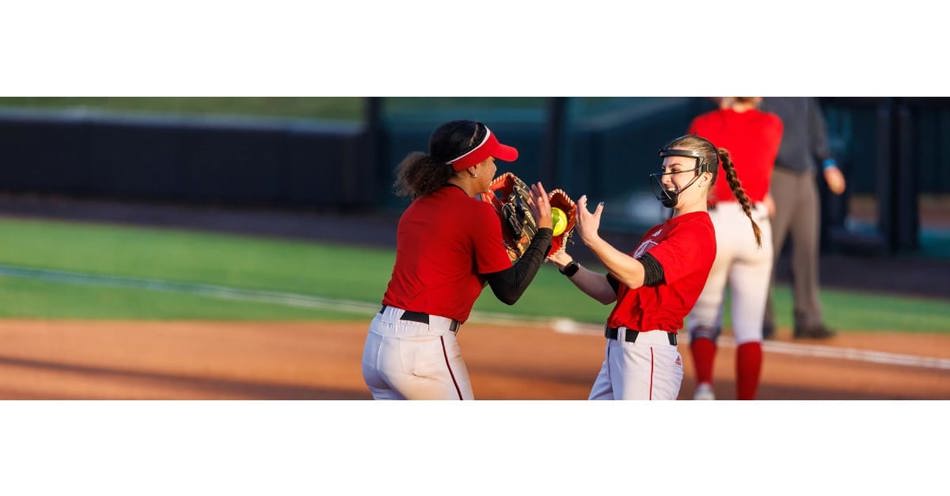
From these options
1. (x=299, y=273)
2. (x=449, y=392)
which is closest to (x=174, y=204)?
(x=299, y=273)

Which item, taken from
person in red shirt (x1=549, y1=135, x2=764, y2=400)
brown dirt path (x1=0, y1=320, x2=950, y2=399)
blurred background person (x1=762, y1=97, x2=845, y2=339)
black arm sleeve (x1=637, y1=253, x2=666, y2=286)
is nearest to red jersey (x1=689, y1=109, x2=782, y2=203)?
blurred background person (x1=762, y1=97, x2=845, y2=339)

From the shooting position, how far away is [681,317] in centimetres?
515

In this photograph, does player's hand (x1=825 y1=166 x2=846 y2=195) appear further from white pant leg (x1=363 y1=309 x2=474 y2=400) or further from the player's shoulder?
white pant leg (x1=363 y1=309 x2=474 y2=400)

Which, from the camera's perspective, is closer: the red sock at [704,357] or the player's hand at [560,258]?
the player's hand at [560,258]

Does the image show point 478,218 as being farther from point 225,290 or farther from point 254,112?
point 254,112

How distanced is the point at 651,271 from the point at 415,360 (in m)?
0.88

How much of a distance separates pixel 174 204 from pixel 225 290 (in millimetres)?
9475

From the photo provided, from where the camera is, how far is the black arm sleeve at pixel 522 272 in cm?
479

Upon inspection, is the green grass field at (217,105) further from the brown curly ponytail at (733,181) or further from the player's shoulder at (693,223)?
the player's shoulder at (693,223)

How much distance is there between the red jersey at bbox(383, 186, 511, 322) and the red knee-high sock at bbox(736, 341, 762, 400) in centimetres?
271

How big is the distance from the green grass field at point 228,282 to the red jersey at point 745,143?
4200 mm

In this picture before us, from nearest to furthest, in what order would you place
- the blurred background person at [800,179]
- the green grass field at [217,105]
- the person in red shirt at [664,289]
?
the person in red shirt at [664,289]
the blurred background person at [800,179]
the green grass field at [217,105]

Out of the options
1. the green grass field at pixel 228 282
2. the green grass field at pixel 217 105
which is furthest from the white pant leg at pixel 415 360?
the green grass field at pixel 217 105

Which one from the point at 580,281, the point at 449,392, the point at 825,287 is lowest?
the point at 825,287
